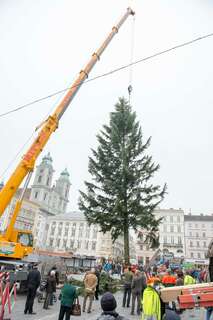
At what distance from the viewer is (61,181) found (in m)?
132

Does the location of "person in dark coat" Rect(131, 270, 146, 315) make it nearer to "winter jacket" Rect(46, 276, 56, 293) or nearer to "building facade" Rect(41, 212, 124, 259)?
"winter jacket" Rect(46, 276, 56, 293)

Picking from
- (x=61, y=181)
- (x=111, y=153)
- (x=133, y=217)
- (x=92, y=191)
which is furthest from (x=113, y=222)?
(x=61, y=181)

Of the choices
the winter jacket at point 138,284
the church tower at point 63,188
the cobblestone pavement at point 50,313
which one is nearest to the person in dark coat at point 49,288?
the cobblestone pavement at point 50,313

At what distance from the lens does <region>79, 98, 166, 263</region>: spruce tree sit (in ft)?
64.2

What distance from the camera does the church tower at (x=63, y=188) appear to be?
414 feet

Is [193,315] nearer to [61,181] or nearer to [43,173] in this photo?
[43,173]

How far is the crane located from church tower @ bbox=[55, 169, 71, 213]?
370ft

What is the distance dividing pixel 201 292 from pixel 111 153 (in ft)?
62.4

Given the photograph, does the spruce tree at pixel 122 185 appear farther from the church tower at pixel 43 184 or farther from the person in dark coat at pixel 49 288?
the church tower at pixel 43 184

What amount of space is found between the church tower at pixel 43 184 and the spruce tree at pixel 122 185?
88.9 meters

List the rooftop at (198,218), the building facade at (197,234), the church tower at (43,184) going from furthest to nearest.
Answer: the church tower at (43,184) < the rooftop at (198,218) < the building facade at (197,234)

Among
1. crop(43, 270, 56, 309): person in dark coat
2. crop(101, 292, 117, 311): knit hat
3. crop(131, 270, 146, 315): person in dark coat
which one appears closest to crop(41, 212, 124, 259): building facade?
crop(43, 270, 56, 309): person in dark coat

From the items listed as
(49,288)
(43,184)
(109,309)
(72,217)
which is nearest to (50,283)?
(49,288)

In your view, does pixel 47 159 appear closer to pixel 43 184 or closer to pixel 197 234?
pixel 43 184
